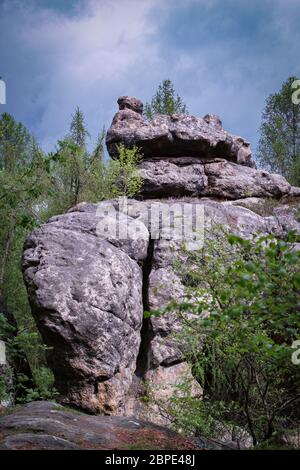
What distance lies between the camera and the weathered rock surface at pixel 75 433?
579cm

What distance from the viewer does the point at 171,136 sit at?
23.1 meters

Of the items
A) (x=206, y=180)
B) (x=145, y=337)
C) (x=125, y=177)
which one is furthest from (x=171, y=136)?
(x=145, y=337)

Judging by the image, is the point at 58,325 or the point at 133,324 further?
the point at 133,324

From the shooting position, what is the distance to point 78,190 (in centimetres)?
2066

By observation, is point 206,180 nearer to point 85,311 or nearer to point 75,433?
point 85,311

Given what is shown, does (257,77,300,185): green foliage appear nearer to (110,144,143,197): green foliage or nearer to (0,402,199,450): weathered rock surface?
(110,144,143,197): green foliage

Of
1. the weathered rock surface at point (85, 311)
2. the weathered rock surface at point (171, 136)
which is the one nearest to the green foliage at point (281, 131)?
the weathered rock surface at point (171, 136)

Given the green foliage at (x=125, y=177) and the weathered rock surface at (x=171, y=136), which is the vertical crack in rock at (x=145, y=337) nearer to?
the green foliage at (x=125, y=177)

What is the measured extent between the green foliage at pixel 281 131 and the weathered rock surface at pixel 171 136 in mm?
10167

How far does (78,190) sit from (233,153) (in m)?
9.93

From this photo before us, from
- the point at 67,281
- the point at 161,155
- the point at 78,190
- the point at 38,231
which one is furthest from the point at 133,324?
the point at 161,155

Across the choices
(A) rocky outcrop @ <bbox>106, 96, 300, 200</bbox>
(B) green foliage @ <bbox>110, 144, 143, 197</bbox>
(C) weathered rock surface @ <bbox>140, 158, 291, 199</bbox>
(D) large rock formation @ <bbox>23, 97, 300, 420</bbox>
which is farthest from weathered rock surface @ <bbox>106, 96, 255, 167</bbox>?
(D) large rock formation @ <bbox>23, 97, 300, 420</bbox>

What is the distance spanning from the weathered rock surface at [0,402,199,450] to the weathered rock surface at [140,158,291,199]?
49.3ft
